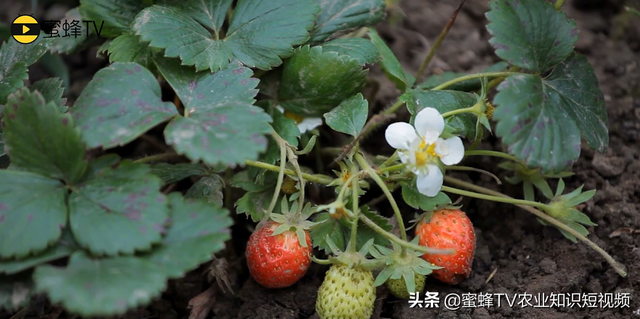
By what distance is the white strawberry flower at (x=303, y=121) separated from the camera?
1589 mm

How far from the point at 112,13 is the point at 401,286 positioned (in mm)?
1016

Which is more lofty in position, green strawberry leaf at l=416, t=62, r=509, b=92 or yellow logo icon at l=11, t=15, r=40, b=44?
yellow logo icon at l=11, t=15, r=40, b=44

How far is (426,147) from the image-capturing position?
129 cm

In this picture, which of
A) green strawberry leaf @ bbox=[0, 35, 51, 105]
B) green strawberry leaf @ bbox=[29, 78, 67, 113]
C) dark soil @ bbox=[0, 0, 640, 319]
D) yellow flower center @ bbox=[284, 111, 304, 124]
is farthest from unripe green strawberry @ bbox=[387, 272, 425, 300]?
green strawberry leaf @ bbox=[0, 35, 51, 105]

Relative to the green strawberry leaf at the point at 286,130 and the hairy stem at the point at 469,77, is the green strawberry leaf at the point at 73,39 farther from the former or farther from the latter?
the hairy stem at the point at 469,77

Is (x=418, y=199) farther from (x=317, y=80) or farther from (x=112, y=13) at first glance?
(x=112, y=13)

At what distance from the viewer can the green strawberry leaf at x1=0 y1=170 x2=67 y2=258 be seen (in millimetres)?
1074

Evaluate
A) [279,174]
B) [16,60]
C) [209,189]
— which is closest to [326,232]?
[279,174]

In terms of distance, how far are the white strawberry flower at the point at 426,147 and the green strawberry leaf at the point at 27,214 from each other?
2.23 feet

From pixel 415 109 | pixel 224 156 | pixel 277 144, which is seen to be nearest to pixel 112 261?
pixel 224 156

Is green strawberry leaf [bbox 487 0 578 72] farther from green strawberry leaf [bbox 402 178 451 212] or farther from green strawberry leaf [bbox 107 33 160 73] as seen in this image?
green strawberry leaf [bbox 107 33 160 73]

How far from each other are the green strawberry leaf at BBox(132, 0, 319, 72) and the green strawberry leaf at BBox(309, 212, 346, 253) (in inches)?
15.6

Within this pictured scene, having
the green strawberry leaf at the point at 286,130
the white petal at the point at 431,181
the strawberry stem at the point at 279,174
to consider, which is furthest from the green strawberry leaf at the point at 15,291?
the white petal at the point at 431,181

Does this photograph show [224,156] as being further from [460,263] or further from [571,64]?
[571,64]
